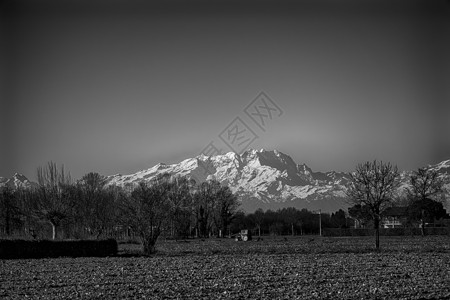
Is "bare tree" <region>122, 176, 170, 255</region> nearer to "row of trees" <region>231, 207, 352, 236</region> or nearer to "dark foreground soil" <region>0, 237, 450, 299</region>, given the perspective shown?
"dark foreground soil" <region>0, 237, 450, 299</region>

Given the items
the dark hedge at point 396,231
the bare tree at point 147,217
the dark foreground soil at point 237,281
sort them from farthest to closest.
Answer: the dark hedge at point 396,231
the bare tree at point 147,217
the dark foreground soil at point 237,281

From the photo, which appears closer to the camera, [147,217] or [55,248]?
[55,248]

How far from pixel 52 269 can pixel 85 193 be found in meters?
69.6

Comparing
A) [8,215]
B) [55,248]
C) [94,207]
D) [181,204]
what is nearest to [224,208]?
[181,204]

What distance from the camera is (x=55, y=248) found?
135 feet

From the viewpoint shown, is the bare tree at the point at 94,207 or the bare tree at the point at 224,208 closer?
the bare tree at the point at 94,207

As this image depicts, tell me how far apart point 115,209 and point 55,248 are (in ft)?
168

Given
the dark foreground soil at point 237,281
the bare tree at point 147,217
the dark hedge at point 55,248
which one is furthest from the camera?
the bare tree at point 147,217

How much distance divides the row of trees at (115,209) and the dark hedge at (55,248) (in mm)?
3437

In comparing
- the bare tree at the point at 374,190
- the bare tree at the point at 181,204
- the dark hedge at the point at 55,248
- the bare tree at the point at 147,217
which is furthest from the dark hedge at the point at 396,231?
the dark hedge at the point at 55,248

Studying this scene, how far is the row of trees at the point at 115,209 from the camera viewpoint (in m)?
47.4

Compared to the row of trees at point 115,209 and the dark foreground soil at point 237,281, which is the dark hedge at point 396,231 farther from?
the dark foreground soil at point 237,281

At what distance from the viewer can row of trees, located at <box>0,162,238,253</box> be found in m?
47.4

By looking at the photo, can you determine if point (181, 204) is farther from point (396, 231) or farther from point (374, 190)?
point (374, 190)
